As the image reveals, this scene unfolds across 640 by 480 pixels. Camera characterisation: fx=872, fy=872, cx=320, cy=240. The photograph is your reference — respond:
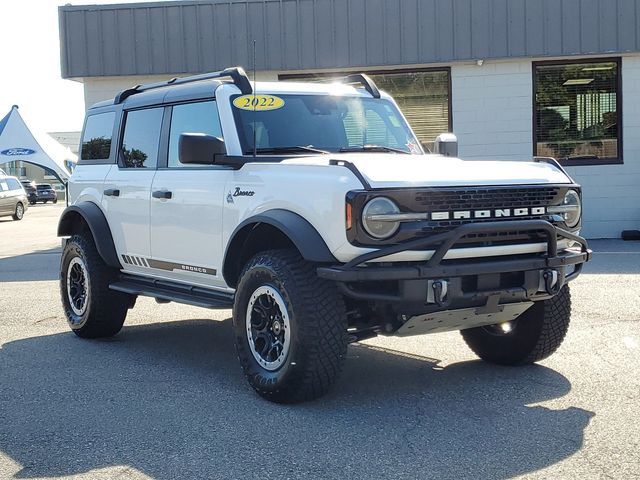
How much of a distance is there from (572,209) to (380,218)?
1.50 m

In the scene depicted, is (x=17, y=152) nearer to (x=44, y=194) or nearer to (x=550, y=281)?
(x=44, y=194)

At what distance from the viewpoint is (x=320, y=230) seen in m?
5.11

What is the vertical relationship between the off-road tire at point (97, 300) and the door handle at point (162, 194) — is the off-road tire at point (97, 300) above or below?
below

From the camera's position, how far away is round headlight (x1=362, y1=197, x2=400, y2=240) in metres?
4.91

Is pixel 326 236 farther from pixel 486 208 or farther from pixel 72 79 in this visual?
pixel 72 79

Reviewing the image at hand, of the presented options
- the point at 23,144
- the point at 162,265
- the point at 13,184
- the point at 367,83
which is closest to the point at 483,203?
the point at 367,83

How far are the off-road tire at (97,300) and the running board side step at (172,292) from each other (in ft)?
0.44

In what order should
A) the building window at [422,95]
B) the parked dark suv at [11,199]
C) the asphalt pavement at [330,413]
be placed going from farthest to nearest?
the parked dark suv at [11,199] < the building window at [422,95] < the asphalt pavement at [330,413]

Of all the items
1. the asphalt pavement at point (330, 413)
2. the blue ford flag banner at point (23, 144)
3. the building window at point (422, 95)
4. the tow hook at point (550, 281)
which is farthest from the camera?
the blue ford flag banner at point (23, 144)

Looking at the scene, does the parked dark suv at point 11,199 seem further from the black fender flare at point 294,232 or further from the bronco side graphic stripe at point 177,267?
the black fender flare at point 294,232

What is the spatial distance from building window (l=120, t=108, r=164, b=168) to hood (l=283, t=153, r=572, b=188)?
169 cm

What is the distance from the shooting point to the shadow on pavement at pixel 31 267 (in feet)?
41.9

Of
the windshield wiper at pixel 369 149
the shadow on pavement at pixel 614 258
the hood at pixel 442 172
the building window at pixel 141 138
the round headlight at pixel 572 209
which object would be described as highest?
the building window at pixel 141 138

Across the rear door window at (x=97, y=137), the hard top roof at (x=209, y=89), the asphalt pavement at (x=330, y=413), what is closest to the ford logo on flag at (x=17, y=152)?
the rear door window at (x=97, y=137)
